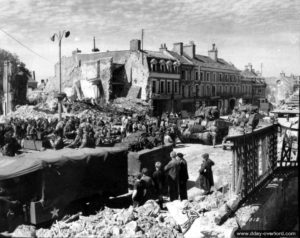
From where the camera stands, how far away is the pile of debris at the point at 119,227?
729cm

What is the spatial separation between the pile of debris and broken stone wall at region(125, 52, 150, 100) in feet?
115

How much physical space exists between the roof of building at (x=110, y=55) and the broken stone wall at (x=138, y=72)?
48.8 inches

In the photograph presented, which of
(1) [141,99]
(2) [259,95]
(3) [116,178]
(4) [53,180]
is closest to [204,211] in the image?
(3) [116,178]

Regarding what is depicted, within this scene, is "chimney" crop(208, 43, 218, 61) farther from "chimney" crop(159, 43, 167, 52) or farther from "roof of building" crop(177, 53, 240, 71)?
"chimney" crop(159, 43, 167, 52)

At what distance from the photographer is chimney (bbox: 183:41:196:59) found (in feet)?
173

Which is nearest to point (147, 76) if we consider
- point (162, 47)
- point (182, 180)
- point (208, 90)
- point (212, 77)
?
point (162, 47)

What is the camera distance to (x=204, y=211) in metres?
8.59

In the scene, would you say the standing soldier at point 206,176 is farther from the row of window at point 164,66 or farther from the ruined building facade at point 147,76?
the row of window at point 164,66

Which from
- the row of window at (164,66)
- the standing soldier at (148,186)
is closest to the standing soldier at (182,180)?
the standing soldier at (148,186)

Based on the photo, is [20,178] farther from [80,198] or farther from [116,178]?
[116,178]

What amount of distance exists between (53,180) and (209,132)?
15634 millimetres

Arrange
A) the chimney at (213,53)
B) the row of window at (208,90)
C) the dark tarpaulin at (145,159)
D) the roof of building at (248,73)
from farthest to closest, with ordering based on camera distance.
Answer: the roof of building at (248,73) → the chimney at (213,53) → the row of window at (208,90) → the dark tarpaulin at (145,159)

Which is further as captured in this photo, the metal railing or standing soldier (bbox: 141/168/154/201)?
standing soldier (bbox: 141/168/154/201)

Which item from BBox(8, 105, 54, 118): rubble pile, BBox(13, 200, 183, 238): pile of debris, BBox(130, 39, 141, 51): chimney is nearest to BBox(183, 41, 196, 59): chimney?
BBox(130, 39, 141, 51): chimney
